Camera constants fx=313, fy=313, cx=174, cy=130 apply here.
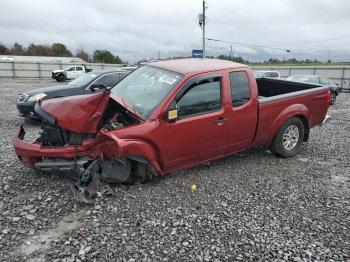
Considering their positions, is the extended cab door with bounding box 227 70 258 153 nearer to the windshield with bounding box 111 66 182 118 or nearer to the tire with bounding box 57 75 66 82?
the windshield with bounding box 111 66 182 118

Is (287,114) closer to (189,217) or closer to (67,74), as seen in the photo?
(189,217)

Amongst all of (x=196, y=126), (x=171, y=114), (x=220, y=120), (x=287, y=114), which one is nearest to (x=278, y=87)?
(x=287, y=114)

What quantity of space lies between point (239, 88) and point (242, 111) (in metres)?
0.39

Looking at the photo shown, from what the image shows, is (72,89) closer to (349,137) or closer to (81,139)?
(81,139)

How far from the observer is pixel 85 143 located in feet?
13.6

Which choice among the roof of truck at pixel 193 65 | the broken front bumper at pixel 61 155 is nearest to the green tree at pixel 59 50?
the roof of truck at pixel 193 65

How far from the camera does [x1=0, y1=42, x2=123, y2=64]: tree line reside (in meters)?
66.8

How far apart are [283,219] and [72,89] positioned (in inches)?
280

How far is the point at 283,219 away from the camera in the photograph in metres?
3.86

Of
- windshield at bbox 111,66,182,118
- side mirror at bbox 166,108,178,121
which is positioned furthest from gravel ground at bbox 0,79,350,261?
windshield at bbox 111,66,182,118

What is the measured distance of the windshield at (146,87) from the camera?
4.45m

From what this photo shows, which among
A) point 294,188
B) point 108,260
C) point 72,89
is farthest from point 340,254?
point 72,89

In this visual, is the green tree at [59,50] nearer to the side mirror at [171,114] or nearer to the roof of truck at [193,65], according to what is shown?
the roof of truck at [193,65]

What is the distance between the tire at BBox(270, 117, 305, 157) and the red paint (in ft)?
0.59
